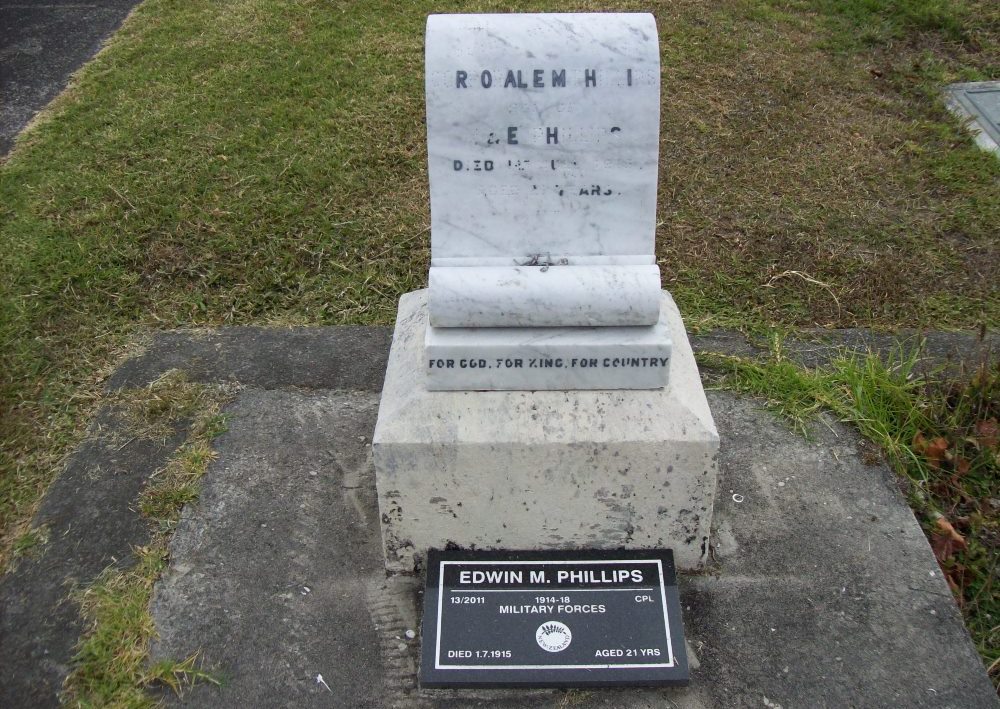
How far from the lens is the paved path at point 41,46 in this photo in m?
5.31

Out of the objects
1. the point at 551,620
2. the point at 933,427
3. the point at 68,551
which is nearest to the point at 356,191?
the point at 68,551

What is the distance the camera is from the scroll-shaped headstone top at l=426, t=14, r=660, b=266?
2.16 m

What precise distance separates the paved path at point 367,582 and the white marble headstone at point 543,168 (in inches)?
35.8

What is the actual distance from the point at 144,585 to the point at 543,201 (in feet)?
5.51

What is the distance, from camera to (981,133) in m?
4.90

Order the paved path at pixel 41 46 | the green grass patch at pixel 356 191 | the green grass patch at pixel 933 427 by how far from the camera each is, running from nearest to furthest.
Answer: the green grass patch at pixel 933 427, the green grass patch at pixel 356 191, the paved path at pixel 41 46

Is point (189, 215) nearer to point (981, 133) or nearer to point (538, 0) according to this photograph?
point (538, 0)

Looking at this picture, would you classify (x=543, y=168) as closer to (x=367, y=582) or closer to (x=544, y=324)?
Answer: (x=544, y=324)

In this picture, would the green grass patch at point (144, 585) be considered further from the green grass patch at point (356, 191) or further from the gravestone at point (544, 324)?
the gravestone at point (544, 324)

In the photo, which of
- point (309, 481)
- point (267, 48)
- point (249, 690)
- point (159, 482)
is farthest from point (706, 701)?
point (267, 48)

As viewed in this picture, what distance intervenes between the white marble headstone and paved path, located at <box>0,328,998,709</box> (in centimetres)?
91

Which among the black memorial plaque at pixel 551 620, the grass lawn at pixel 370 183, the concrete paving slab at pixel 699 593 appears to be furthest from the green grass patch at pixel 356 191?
the black memorial plaque at pixel 551 620

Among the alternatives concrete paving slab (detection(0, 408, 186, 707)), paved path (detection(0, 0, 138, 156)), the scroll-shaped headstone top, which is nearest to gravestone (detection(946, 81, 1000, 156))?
the scroll-shaped headstone top

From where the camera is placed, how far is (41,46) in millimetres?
5941
